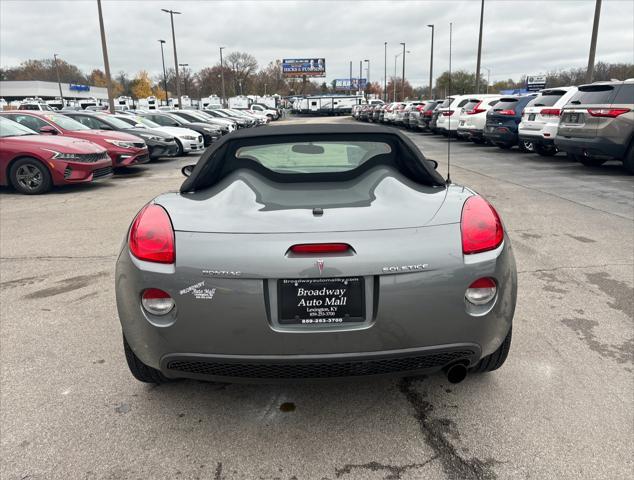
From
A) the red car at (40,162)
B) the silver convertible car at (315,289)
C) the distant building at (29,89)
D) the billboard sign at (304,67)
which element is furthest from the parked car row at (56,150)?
the distant building at (29,89)

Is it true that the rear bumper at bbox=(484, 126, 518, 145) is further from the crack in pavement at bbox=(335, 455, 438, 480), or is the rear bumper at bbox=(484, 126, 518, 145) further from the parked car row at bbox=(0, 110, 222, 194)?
the crack in pavement at bbox=(335, 455, 438, 480)

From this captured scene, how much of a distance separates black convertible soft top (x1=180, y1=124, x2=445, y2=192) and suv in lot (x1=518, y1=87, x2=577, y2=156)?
36.3 feet

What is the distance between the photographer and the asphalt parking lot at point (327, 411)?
7.35ft

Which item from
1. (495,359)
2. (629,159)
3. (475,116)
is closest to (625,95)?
(629,159)

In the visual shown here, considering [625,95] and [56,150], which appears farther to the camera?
[625,95]

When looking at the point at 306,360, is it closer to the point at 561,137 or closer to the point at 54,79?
the point at 561,137

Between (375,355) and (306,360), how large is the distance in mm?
289

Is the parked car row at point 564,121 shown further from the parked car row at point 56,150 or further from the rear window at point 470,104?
the parked car row at point 56,150

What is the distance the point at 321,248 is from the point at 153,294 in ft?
2.46

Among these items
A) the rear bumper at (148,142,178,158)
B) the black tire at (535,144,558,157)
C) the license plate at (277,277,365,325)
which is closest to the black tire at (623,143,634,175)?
the black tire at (535,144,558,157)

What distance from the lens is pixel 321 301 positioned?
2139 mm

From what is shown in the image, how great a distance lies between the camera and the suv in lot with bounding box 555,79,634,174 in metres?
10.3

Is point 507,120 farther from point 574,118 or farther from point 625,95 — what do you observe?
point 625,95

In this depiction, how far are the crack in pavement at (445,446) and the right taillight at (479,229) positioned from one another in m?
0.88
